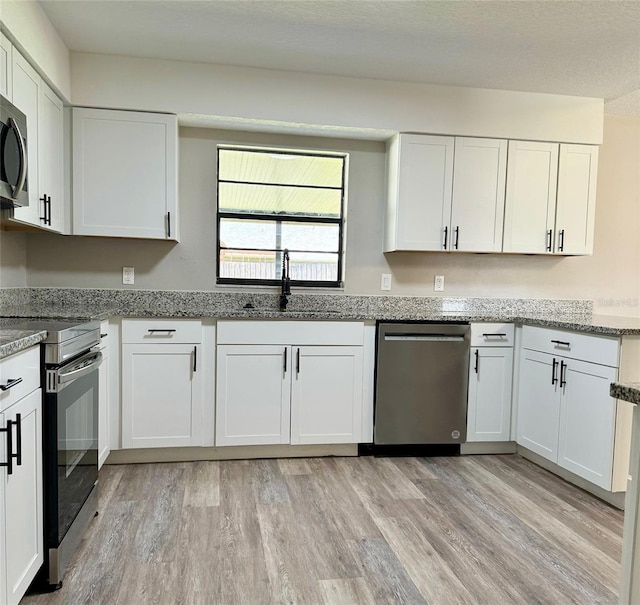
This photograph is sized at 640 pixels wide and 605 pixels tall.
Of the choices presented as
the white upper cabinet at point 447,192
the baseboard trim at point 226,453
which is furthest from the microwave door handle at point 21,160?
the white upper cabinet at point 447,192

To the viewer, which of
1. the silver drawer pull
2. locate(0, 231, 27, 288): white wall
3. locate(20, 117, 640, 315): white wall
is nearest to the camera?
the silver drawer pull

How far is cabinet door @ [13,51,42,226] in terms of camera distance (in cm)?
217

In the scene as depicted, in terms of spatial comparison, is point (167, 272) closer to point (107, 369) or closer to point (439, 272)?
point (107, 369)

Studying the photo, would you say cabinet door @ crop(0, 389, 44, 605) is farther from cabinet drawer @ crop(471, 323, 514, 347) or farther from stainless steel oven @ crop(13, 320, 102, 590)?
cabinet drawer @ crop(471, 323, 514, 347)

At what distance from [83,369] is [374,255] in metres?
2.20

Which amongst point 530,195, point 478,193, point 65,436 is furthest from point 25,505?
point 530,195

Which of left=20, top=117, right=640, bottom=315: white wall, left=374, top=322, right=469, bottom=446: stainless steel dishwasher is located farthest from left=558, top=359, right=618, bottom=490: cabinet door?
left=20, top=117, right=640, bottom=315: white wall

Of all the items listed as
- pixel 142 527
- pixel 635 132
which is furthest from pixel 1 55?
pixel 635 132

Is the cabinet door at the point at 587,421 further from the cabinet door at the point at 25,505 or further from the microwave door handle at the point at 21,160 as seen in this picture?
the microwave door handle at the point at 21,160

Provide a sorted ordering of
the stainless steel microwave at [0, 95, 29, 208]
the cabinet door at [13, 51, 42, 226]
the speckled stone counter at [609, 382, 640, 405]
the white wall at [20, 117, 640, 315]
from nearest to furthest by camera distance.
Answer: the speckled stone counter at [609, 382, 640, 405]
the stainless steel microwave at [0, 95, 29, 208]
the cabinet door at [13, 51, 42, 226]
the white wall at [20, 117, 640, 315]

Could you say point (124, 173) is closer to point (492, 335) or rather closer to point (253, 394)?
point (253, 394)

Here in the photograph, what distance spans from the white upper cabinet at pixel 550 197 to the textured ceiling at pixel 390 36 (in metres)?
0.46

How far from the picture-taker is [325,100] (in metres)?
3.05

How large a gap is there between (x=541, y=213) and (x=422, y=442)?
1.81 meters
